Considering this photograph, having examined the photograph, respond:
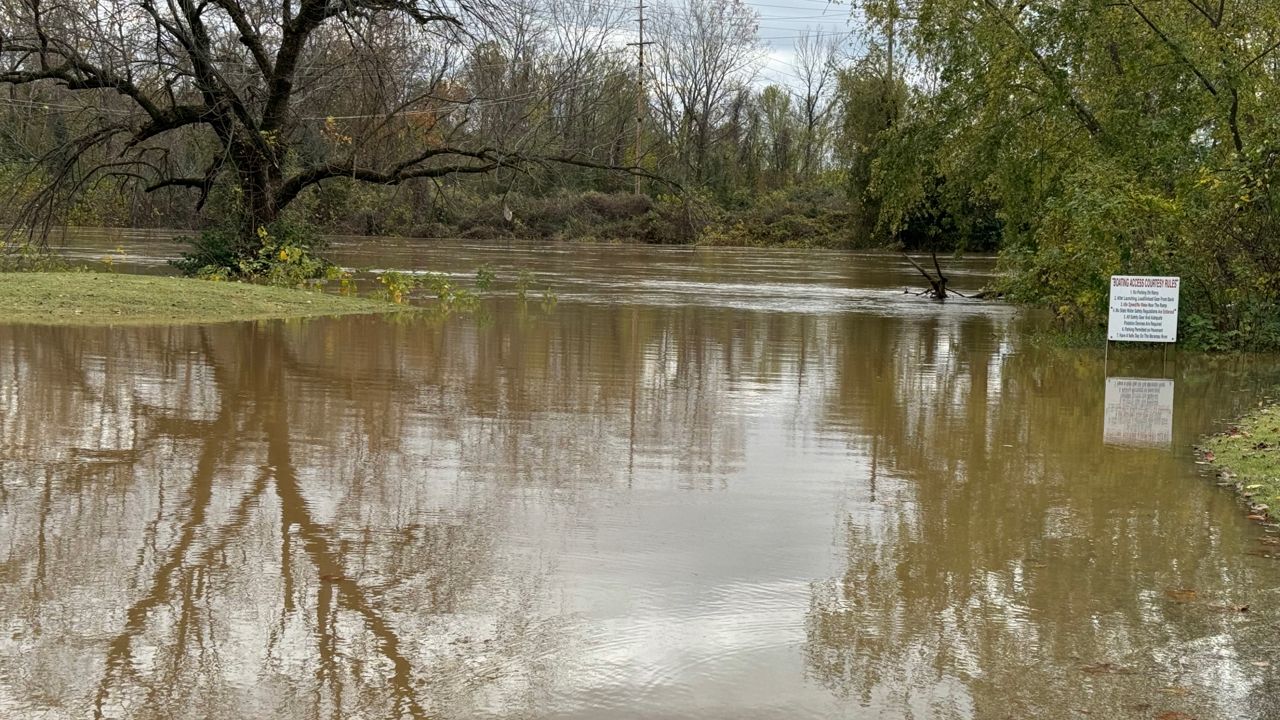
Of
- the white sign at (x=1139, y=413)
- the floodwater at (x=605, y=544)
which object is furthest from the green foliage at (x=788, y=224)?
the floodwater at (x=605, y=544)

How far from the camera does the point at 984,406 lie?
14.0 m

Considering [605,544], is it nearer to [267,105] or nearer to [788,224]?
[267,105]

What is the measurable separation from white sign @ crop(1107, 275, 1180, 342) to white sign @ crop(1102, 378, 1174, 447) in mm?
2219

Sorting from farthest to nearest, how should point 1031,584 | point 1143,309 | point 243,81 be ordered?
1. point 243,81
2. point 1143,309
3. point 1031,584

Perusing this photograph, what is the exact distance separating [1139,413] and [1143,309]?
5605mm

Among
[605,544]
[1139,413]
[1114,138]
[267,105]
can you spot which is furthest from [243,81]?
[605,544]

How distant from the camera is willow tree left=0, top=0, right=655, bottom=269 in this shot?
2358 cm

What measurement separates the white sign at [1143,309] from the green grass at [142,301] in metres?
11.3

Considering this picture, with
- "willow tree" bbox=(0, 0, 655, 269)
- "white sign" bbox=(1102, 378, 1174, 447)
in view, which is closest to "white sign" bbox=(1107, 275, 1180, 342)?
"white sign" bbox=(1102, 378, 1174, 447)

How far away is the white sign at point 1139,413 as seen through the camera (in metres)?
12.1

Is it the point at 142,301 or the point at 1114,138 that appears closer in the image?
→ the point at 142,301

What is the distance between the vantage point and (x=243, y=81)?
25141 millimetres

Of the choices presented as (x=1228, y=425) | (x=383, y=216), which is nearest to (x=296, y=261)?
(x=1228, y=425)

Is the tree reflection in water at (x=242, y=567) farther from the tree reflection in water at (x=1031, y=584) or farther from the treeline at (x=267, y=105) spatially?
the treeline at (x=267, y=105)
